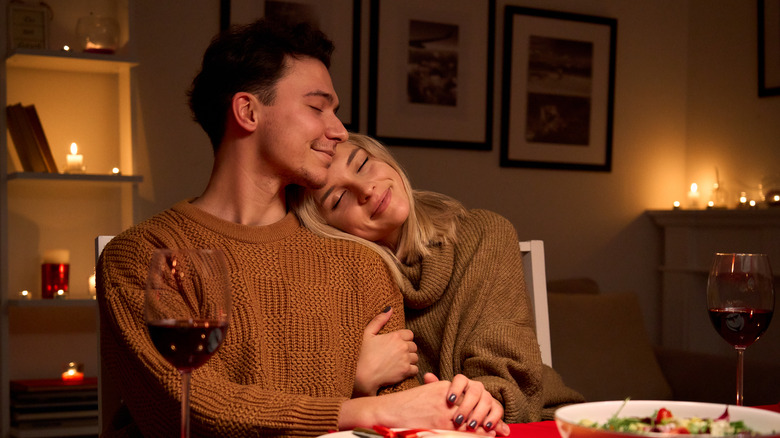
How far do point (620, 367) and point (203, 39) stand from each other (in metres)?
2.18

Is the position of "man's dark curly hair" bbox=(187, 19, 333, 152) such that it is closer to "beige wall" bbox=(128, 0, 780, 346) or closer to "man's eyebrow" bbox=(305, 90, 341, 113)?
"man's eyebrow" bbox=(305, 90, 341, 113)

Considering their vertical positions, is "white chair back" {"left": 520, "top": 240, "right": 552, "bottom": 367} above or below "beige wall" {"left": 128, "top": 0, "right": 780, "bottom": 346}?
below

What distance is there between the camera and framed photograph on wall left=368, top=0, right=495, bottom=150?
12.7ft

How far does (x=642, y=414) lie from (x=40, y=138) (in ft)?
8.83

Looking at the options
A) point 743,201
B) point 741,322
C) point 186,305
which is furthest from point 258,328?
point 743,201

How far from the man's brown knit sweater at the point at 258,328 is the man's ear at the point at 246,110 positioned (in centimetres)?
20

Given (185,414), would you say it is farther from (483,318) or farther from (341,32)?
(341,32)

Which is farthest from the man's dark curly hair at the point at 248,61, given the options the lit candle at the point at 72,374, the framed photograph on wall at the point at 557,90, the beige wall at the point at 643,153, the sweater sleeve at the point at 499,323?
the framed photograph on wall at the point at 557,90

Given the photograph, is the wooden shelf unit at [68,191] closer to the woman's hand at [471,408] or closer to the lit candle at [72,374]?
the lit candle at [72,374]

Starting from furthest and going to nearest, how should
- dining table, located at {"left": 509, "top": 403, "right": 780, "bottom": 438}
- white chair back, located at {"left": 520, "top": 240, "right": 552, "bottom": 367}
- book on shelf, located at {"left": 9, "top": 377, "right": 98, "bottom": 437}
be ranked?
book on shelf, located at {"left": 9, "top": 377, "right": 98, "bottom": 437}, white chair back, located at {"left": 520, "top": 240, "right": 552, "bottom": 367}, dining table, located at {"left": 509, "top": 403, "right": 780, "bottom": 438}

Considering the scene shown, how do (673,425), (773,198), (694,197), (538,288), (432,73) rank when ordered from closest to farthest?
(673,425)
(538,288)
(773,198)
(432,73)
(694,197)

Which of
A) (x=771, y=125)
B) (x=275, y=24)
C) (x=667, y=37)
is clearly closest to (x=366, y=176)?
(x=275, y=24)

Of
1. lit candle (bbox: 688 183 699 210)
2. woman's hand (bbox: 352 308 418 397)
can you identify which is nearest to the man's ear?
woman's hand (bbox: 352 308 418 397)

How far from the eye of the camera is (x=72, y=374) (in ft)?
10.3
